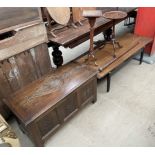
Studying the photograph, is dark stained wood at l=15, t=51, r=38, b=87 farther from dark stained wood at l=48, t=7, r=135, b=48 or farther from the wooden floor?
the wooden floor

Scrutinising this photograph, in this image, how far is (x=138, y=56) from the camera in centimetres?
305

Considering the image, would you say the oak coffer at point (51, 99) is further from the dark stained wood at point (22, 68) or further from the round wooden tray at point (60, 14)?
the round wooden tray at point (60, 14)

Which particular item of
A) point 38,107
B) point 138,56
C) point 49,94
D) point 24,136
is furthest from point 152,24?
point 24,136

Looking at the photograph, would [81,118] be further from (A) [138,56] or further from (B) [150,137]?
(A) [138,56]

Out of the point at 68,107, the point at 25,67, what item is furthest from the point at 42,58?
the point at 68,107

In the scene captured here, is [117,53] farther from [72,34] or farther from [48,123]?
[48,123]

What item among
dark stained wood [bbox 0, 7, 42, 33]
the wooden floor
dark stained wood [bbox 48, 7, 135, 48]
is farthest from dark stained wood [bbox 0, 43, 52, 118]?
the wooden floor

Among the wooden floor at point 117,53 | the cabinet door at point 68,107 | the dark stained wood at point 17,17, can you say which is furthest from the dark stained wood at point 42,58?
the cabinet door at point 68,107

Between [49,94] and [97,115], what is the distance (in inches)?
28.8

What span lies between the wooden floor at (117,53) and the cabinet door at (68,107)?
17.7 inches

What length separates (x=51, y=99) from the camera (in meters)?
1.57

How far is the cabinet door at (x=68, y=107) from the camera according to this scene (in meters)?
1.66

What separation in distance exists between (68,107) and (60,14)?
1158 mm

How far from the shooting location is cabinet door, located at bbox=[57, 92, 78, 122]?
1.66 m
